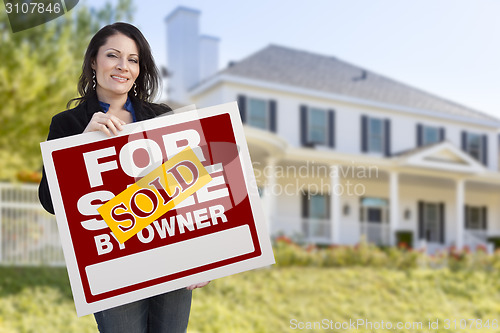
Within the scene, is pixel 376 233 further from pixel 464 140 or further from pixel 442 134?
→ pixel 464 140

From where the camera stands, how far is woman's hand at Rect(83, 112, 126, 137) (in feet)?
6.35

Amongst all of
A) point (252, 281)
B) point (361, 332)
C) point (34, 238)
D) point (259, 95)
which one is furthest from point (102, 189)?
point (259, 95)

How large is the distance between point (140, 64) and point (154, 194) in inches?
22.3

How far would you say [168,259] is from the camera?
2.01 m

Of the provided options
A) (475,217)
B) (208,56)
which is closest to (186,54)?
(208,56)

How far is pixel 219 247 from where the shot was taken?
2.03 m

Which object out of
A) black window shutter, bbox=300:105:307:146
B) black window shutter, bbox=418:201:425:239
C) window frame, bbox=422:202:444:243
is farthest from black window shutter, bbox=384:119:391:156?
black window shutter, bbox=300:105:307:146

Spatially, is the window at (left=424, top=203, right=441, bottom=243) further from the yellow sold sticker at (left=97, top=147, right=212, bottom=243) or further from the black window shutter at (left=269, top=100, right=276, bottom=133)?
the yellow sold sticker at (left=97, top=147, right=212, bottom=243)

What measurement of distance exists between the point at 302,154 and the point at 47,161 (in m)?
13.0

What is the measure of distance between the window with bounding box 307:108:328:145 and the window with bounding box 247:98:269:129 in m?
1.55

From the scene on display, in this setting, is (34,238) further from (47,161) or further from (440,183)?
(440,183)

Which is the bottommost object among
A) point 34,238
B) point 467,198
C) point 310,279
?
point 467,198

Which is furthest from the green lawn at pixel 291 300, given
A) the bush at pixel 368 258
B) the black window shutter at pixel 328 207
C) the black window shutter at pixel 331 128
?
the black window shutter at pixel 331 128

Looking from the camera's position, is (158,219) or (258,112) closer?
(158,219)
